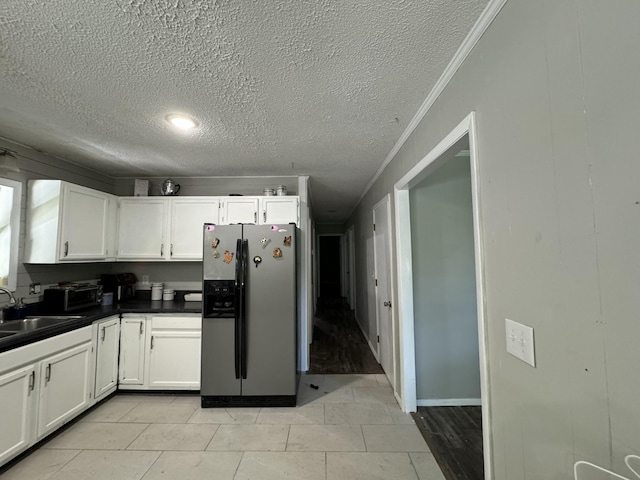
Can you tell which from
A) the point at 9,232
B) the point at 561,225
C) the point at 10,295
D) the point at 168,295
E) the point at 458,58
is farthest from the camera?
the point at 168,295

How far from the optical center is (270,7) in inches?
42.5

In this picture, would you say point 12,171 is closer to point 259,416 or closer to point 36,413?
point 36,413

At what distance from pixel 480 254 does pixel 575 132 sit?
0.59 metres

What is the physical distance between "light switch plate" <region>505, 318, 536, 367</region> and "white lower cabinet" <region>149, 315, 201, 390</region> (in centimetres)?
264

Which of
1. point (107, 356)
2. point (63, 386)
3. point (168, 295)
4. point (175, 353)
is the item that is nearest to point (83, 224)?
point (168, 295)

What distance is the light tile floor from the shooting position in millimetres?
1746

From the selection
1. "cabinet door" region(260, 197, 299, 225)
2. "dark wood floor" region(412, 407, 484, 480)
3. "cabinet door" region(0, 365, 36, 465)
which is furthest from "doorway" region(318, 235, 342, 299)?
"cabinet door" region(0, 365, 36, 465)

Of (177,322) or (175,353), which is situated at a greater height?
(177,322)

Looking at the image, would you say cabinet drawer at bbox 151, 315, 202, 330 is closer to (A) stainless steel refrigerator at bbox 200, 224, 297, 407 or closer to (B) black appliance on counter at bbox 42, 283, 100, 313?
(A) stainless steel refrigerator at bbox 200, 224, 297, 407

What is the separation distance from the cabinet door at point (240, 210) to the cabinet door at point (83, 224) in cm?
130

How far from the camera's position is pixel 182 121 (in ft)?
6.53

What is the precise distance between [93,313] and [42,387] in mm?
687

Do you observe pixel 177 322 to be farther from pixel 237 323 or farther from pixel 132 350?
→ pixel 237 323

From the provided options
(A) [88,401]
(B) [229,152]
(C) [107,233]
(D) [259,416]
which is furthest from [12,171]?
(D) [259,416]
